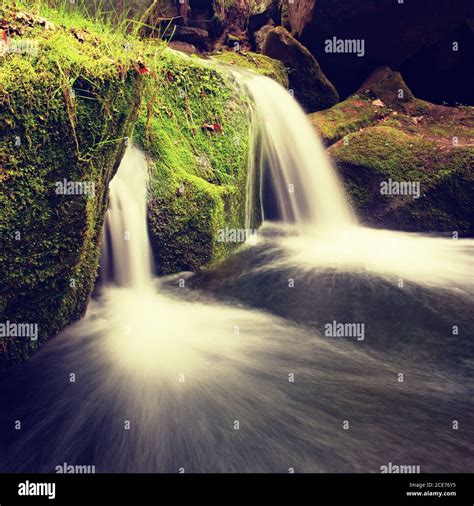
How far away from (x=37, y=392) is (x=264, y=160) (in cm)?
629

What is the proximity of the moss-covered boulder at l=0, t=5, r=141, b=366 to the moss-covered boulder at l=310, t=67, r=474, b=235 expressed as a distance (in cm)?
631

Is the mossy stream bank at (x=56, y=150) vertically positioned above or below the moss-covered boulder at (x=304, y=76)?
below

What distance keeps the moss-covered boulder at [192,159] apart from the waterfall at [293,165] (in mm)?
1027

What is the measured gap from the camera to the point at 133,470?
287 cm

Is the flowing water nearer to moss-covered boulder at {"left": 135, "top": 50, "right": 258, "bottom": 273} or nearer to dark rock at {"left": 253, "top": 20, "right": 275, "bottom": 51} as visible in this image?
moss-covered boulder at {"left": 135, "top": 50, "right": 258, "bottom": 273}

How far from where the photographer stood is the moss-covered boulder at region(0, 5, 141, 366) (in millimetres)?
3338

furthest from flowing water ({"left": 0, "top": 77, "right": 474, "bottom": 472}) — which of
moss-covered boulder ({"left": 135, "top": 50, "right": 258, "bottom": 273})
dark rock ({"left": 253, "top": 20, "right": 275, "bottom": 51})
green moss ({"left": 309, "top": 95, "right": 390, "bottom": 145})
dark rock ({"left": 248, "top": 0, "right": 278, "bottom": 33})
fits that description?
dark rock ({"left": 248, "top": 0, "right": 278, "bottom": 33})

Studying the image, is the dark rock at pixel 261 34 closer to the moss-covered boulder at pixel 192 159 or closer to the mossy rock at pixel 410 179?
the mossy rock at pixel 410 179

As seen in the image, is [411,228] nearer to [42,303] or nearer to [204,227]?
[204,227]

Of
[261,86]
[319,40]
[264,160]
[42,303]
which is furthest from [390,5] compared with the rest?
[42,303]

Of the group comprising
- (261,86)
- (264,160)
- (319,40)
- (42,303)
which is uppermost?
(319,40)

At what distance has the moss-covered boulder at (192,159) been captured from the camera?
5.88 m

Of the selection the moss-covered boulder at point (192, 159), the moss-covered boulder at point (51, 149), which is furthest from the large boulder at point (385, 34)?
the moss-covered boulder at point (51, 149)

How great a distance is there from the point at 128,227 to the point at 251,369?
2612mm
